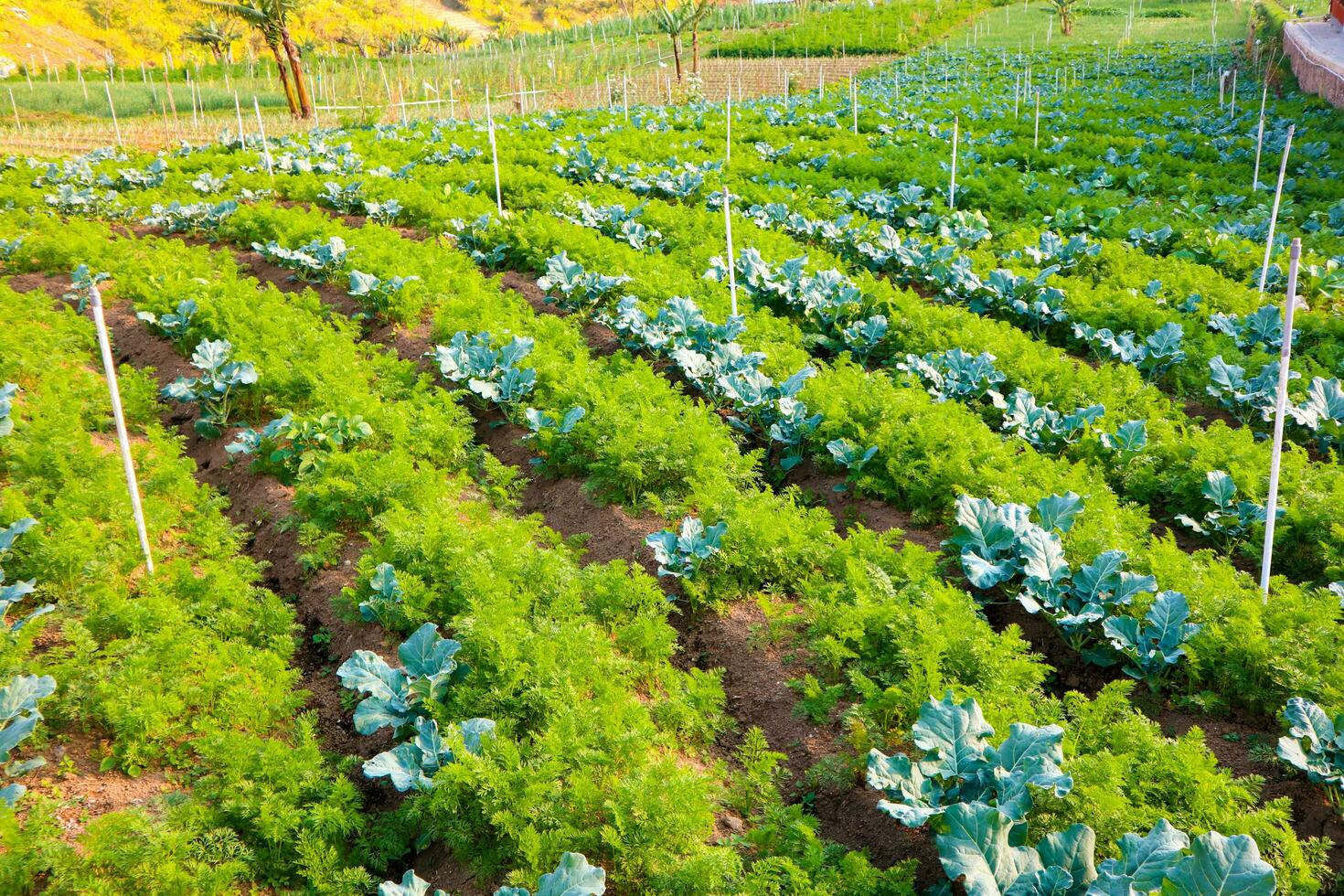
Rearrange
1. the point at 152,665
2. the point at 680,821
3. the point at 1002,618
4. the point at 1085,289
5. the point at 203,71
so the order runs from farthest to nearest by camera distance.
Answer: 1. the point at 203,71
2. the point at 1085,289
3. the point at 1002,618
4. the point at 152,665
5. the point at 680,821

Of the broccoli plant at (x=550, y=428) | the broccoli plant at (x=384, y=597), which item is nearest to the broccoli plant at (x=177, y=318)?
the broccoli plant at (x=550, y=428)

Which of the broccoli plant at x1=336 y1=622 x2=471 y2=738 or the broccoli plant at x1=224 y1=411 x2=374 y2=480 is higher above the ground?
the broccoli plant at x1=224 y1=411 x2=374 y2=480

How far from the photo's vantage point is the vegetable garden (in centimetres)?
350

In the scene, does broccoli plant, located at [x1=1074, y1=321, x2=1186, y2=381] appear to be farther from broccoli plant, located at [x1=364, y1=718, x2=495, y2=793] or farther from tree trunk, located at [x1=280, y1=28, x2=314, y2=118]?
tree trunk, located at [x1=280, y1=28, x2=314, y2=118]

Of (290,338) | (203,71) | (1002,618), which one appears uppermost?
(203,71)

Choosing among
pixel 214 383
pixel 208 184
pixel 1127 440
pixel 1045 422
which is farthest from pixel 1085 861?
pixel 208 184

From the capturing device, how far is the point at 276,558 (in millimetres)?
5773

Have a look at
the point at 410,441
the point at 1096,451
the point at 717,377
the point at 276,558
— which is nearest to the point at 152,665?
the point at 276,558

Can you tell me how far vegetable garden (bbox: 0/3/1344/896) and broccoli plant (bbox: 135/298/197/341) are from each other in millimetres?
62

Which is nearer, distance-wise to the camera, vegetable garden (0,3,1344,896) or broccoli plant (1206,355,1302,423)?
vegetable garden (0,3,1344,896)

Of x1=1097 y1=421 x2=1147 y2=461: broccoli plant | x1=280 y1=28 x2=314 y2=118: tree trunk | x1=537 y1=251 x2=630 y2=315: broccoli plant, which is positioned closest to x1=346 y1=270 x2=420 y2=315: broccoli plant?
x1=537 y1=251 x2=630 y2=315: broccoli plant

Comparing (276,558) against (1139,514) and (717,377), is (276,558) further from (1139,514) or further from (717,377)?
(1139,514)

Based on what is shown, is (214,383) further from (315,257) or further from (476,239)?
(476,239)

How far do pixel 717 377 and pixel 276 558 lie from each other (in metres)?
3.38
